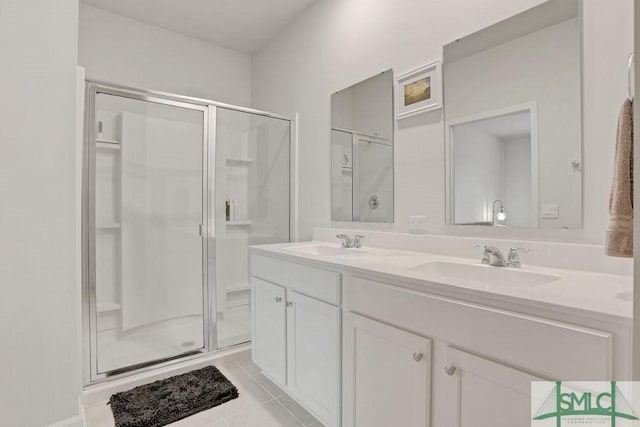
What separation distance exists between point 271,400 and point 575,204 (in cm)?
183

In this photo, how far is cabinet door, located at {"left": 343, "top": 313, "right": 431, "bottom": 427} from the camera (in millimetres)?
1079

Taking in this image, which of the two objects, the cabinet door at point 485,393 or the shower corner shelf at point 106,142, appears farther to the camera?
the shower corner shelf at point 106,142

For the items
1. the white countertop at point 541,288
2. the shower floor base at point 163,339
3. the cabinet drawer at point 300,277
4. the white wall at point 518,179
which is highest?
the white wall at point 518,179

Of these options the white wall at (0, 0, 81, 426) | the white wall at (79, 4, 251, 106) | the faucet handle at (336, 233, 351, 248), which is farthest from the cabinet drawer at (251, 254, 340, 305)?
the white wall at (79, 4, 251, 106)

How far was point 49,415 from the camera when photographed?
59.7 inches

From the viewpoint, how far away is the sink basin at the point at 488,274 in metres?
1.20

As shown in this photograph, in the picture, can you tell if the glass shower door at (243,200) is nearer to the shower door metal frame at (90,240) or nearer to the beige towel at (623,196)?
the shower door metal frame at (90,240)

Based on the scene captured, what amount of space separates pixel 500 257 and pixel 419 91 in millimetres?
986

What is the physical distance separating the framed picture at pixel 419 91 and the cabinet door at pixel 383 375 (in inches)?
46.4

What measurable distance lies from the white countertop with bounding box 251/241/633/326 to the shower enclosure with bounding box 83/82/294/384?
1.27 meters

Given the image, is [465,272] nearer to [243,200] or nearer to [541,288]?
[541,288]

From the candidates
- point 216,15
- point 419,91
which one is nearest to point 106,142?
point 216,15

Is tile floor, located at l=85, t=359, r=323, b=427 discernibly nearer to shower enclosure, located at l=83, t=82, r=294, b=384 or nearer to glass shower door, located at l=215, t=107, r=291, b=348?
shower enclosure, located at l=83, t=82, r=294, b=384

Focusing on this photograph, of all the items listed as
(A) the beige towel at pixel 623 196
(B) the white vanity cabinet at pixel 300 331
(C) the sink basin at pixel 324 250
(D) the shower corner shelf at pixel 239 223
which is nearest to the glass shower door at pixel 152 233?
(D) the shower corner shelf at pixel 239 223
